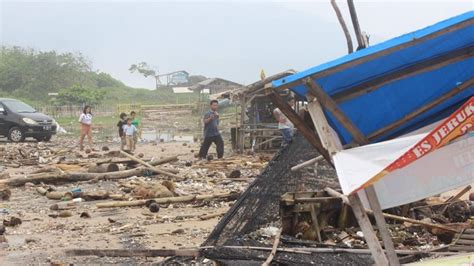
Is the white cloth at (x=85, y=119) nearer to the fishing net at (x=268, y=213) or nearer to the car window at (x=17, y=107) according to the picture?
the car window at (x=17, y=107)

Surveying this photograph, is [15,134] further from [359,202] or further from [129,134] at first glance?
[359,202]

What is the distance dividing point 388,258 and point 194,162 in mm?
12615

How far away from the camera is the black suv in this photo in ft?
75.8

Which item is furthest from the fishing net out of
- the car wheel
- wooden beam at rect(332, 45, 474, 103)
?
the car wheel

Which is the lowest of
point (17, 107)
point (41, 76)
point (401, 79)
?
point (401, 79)

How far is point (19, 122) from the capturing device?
23156 millimetres

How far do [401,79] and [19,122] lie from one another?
21.3 metres

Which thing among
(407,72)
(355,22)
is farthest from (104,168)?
(407,72)

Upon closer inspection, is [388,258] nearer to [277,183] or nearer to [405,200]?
[405,200]

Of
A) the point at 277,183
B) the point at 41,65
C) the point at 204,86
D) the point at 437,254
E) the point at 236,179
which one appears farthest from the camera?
the point at 41,65

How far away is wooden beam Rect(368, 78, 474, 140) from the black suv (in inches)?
813

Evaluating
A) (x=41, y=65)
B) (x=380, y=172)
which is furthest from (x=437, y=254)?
(x=41, y=65)

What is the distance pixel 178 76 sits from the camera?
6956cm

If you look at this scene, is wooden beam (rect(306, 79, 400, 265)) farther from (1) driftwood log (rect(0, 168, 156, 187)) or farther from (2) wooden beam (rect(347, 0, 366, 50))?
(1) driftwood log (rect(0, 168, 156, 187))
